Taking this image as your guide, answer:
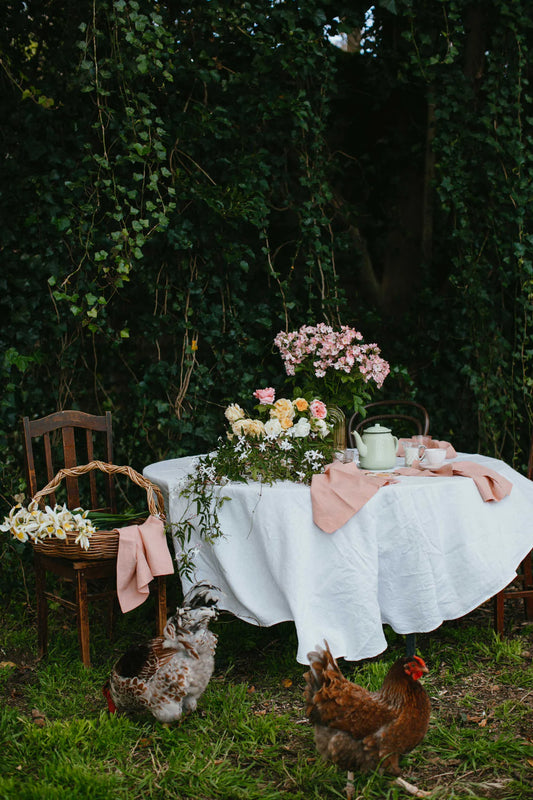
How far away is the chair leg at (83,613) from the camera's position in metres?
3.05

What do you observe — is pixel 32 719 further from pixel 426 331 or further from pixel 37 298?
pixel 426 331

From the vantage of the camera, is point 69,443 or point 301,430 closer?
A: point 301,430

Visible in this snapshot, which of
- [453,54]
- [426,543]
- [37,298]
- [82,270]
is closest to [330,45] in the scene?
[453,54]

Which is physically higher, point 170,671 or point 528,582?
point 170,671

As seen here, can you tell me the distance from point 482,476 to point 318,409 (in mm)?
741

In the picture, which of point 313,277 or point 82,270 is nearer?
point 82,270

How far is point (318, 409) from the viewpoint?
3.05 meters

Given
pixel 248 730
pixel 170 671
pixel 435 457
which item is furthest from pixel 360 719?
pixel 435 457

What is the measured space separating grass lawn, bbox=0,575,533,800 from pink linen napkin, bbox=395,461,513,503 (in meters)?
0.84

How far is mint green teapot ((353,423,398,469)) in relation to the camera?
10.2 feet

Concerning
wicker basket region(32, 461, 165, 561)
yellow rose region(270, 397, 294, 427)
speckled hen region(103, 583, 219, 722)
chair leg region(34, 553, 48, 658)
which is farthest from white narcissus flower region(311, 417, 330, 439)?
chair leg region(34, 553, 48, 658)

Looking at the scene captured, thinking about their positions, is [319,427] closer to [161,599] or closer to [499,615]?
[161,599]

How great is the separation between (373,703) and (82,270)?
2755mm

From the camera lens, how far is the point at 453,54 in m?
4.45
